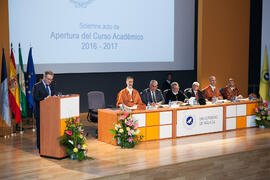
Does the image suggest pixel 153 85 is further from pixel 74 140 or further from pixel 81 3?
pixel 81 3

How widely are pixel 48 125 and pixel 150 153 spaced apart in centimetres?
164

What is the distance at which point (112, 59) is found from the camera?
31.3 feet

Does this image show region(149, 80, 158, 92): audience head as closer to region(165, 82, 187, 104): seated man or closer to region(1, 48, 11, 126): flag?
region(165, 82, 187, 104): seated man

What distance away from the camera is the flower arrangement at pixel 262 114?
833 centimetres

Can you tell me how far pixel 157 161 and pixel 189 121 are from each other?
191cm

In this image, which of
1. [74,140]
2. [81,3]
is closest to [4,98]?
[74,140]

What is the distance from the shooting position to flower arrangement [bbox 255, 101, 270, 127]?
833 centimetres

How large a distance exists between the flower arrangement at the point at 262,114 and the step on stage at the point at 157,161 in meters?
0.97

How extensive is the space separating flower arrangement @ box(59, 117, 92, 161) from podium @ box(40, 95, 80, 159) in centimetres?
7

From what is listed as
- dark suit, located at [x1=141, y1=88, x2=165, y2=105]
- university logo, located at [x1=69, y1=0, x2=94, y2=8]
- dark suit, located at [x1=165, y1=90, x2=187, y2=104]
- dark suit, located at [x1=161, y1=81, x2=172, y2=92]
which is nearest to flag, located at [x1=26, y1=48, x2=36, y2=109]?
university logo, located at [x1=69, y1=0, x2=94, y2=8]

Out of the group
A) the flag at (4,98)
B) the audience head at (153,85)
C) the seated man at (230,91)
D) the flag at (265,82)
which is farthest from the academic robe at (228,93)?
the flag at (4,98)

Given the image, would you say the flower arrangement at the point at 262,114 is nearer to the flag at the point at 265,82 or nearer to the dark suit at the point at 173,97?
the flag at the point at 265,82

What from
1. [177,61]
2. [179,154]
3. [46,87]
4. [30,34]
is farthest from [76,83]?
[179,154]

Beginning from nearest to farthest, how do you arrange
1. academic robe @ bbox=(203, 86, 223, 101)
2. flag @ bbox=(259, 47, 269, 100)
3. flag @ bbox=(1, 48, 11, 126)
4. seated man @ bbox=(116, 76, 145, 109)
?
flag @ bbox=(1, 48, 11, 126)
seated man @ bbox=(116, 76, 145, 109)
academic robe @ bbox=(203, 86, 223, 101)
flag @ bbox=(259, 47, 269, 100)
